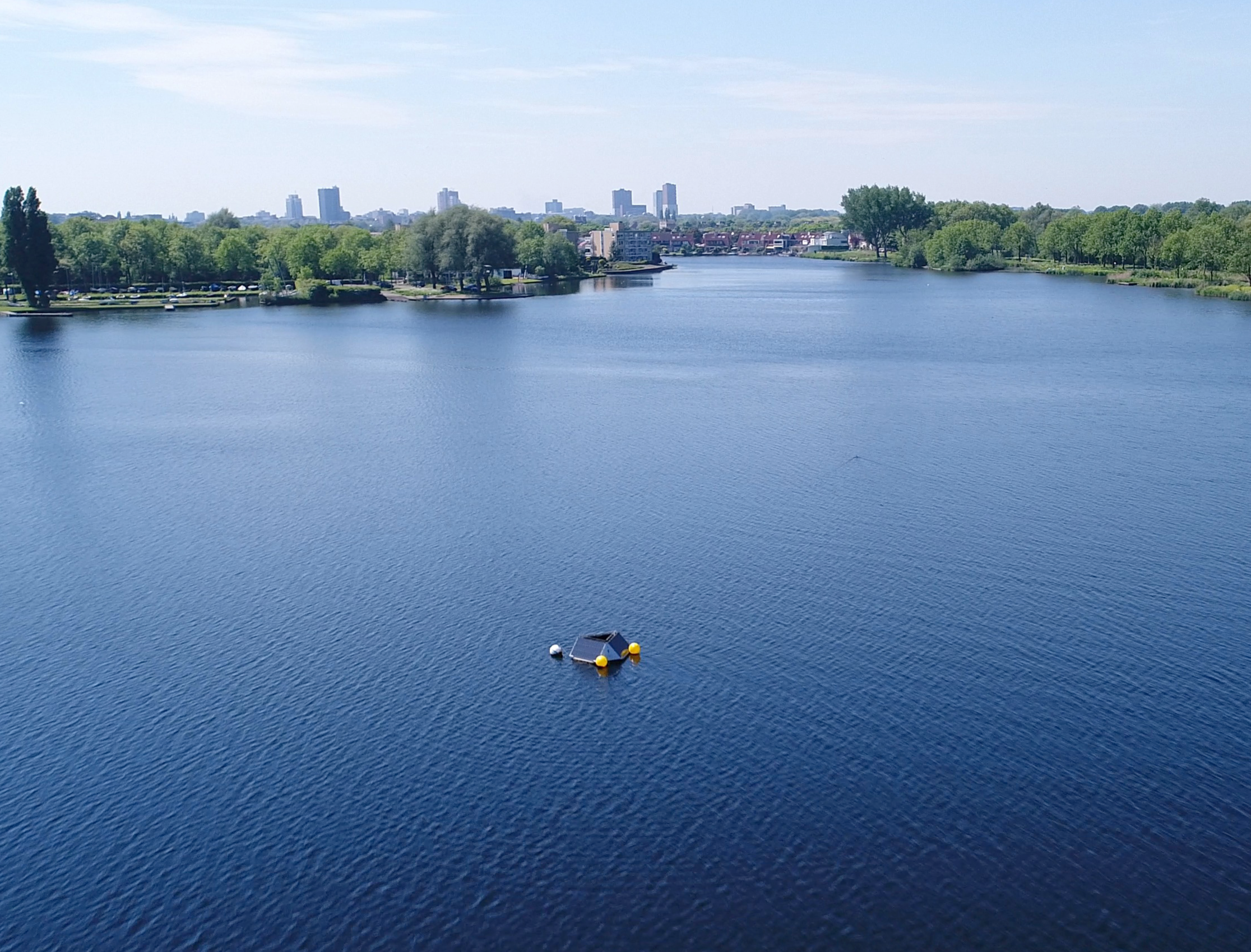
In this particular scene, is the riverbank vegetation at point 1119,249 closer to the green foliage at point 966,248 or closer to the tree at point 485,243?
the green foliage at point 966,248

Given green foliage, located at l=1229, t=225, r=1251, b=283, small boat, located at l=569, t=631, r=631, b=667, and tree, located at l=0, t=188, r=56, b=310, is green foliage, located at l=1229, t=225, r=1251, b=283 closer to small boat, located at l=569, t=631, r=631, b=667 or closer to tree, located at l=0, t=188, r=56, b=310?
small boat, located at l=569, t=631, r=631, b=667

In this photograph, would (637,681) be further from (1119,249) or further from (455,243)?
(1119,249)

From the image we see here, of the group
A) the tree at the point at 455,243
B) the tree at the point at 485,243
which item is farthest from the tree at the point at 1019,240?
the tree at the point at 455,243

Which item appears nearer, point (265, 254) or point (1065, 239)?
point (265, 254)

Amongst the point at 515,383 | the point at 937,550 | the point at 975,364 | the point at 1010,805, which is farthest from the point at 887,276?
the point at 1010,805

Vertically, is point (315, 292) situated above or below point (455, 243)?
below

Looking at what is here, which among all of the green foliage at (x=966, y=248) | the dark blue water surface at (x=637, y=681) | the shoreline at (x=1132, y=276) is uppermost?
the green foliage at (x=966, y=248)

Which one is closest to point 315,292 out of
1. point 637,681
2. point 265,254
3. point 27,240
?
point 265,254
